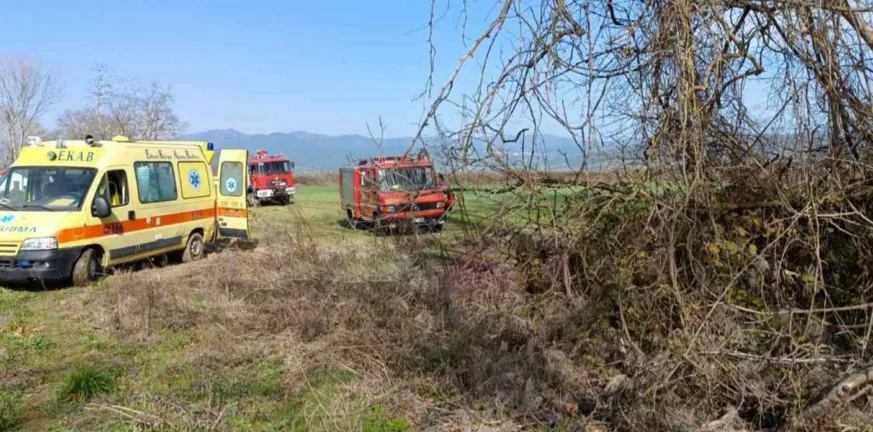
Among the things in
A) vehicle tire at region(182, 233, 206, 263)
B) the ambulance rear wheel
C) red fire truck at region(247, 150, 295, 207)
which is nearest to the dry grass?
vehicle tire at region(182, 233, 206, 263)

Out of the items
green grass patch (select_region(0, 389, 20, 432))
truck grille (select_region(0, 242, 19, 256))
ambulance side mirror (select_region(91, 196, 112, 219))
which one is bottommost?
green grass patch (select_region(0, 389, 20, 432))

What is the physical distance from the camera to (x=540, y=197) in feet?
20.2

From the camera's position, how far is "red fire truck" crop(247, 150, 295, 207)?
3131 centimetres

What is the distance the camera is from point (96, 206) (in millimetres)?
9781

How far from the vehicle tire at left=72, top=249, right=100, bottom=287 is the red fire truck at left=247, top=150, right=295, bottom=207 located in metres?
21.1

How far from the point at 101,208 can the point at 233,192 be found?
3.38 m

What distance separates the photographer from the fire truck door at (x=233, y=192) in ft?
42.1

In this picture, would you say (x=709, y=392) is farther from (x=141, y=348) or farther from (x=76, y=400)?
(x=141, y=348)

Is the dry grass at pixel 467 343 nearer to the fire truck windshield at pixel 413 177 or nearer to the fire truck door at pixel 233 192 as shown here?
the fire truck windshield at pixel 413 177

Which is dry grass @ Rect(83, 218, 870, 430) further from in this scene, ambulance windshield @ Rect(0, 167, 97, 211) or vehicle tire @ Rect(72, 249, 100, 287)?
ambulance windshield @ Rect(0, 167, 97, 211)

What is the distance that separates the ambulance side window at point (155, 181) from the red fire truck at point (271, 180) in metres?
19.5

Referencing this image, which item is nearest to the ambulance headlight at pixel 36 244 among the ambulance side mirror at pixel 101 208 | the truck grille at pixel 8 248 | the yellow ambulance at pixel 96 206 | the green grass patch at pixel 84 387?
the yellow ambulance at pixel 96 206

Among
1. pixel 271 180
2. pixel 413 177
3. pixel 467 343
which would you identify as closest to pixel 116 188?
pixel 413 177

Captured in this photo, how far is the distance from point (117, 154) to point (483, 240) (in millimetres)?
6847
